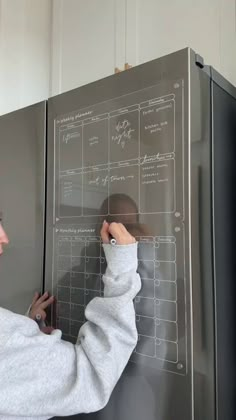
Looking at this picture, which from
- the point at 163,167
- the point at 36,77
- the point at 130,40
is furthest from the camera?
the point at 36,77

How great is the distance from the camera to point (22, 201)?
1094 millimetres

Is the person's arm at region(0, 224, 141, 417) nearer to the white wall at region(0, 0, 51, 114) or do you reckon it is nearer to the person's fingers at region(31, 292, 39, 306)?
the person's fingers at region(31, 292, 39, 306)

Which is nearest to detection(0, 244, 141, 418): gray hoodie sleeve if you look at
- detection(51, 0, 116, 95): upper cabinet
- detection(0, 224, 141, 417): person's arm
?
detection(0, 224, 141, 417): person's arm

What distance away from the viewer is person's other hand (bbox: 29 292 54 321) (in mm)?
982

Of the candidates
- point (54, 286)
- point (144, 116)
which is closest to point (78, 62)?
point (144, 116)

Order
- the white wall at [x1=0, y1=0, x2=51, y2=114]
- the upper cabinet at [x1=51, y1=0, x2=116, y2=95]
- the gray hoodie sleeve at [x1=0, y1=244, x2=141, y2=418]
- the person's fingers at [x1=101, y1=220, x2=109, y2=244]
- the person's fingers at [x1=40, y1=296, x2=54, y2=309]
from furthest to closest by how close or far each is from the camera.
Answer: the white wall at [x1=0, y1=0, x2=51, y2=114] → the upper cabinet at [x1=51, y1=0, x2=116, y2=95] → the person's fingers at [x1=40, y1=296, x2=54, y2=309] → the person's fingers at [x1=101, y1=220, x2=109, y2=244] → the gray hoodie sleeve at [x1=0, y1=244, x2=141, y2=418]

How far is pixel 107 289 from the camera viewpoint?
31.7 inches

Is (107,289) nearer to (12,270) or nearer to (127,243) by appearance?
(127,243)

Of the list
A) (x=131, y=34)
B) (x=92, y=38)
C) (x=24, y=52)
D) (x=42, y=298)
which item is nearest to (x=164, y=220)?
(x=42, y=298)

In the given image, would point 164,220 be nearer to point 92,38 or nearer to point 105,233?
point 105,233

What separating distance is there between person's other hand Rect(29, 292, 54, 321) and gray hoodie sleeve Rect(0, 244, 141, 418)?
179mm

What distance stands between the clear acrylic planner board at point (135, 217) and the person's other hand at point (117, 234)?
0.02m

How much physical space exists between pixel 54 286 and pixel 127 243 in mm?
294

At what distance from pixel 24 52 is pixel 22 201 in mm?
872
